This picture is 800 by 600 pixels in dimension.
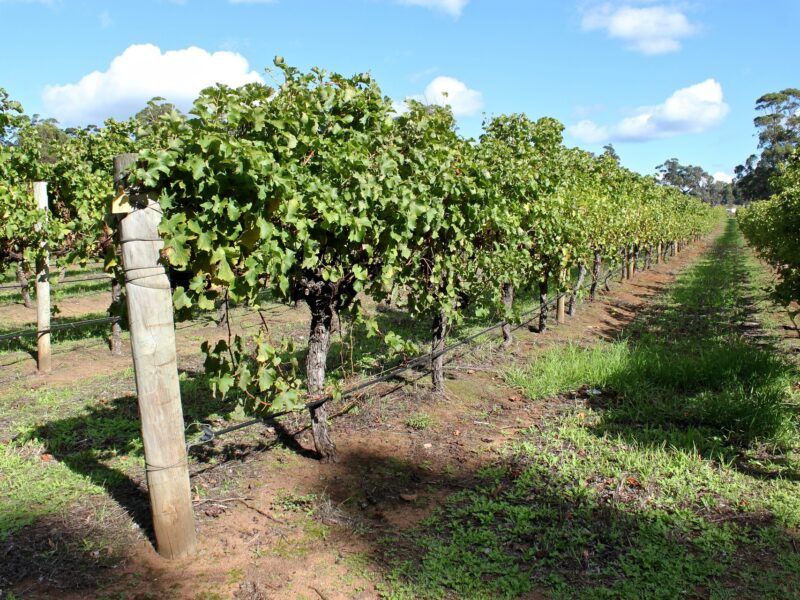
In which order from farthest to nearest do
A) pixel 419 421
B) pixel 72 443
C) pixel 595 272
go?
pixel 595 272, pixel 419 421, pixel 72 443

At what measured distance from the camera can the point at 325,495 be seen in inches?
158

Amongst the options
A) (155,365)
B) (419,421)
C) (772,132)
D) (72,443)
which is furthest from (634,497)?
(772,132)

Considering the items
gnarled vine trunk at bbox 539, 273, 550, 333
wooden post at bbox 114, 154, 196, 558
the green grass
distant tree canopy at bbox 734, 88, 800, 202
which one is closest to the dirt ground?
wooden post at bbox 114, 154, 196, 558

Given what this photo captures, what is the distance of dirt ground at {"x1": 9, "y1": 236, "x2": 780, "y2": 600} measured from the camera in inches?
122

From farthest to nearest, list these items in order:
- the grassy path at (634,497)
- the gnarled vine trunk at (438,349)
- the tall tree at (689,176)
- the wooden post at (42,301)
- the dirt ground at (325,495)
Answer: the tall tree at (689,176) < the wooden post at (42,301) < the gnarled vine trunk at (438,349) < the grassy path at (634,497) < the dirt ground at (325,495)

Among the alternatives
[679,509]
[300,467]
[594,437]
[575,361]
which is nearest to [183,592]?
[300,467]

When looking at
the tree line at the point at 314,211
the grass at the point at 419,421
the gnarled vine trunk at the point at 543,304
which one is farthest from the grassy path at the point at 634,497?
the gnarled vine trunk at the point at 543,304

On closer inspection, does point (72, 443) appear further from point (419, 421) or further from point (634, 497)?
point (634, 497)

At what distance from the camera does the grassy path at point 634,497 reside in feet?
10.6

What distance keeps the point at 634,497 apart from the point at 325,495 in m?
2.19

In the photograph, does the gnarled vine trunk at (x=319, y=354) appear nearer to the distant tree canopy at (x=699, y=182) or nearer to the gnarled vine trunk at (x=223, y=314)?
the gnarled vine trunk at (x=223, y=314)

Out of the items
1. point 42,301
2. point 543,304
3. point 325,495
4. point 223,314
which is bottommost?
point 325,495

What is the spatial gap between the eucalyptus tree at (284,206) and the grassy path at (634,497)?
4.71ft

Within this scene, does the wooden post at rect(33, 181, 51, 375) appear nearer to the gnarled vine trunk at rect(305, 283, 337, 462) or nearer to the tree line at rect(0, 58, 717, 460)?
the tree line at rect(0, 58, 717, 460)
